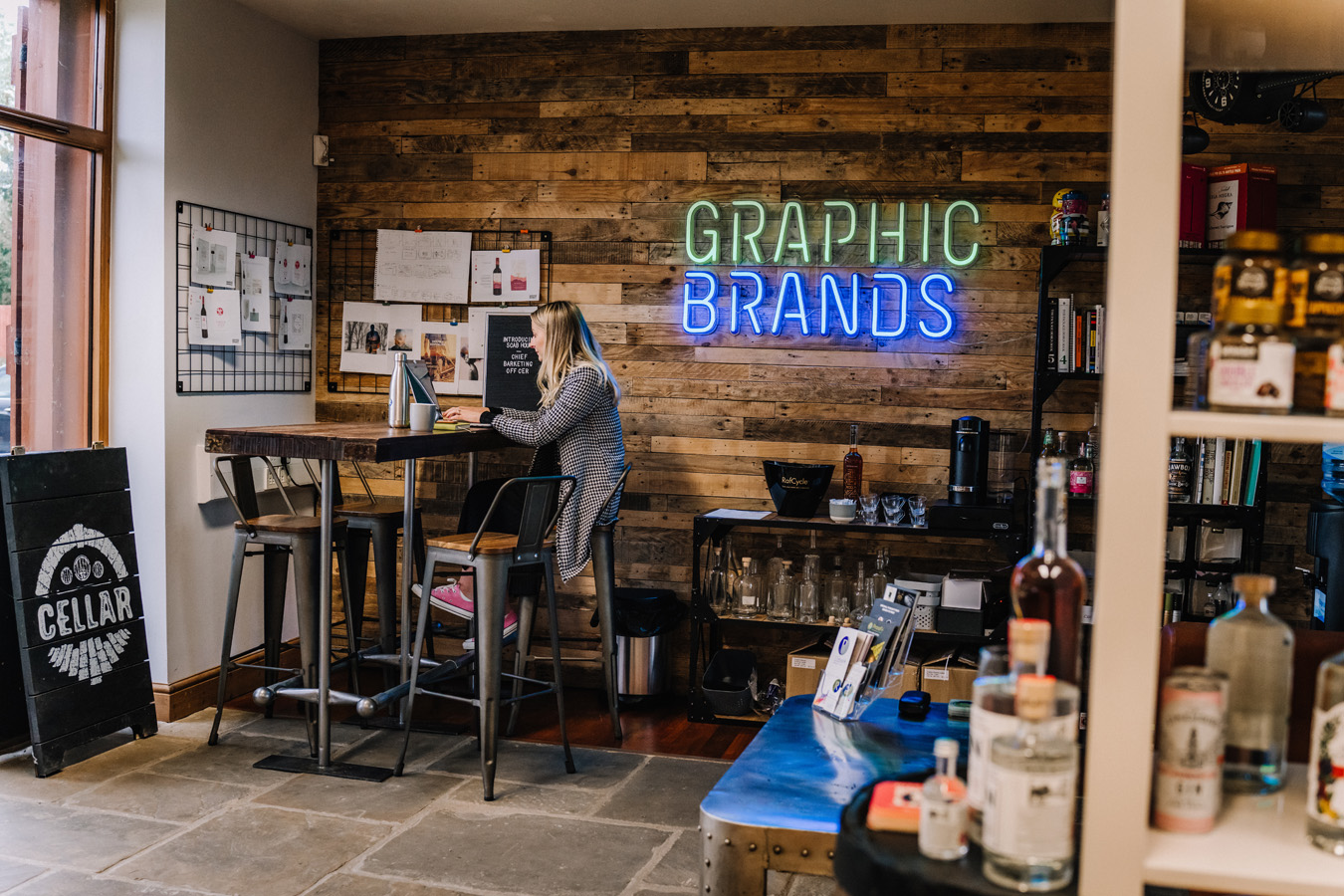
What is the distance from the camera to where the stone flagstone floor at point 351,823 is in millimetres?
2969

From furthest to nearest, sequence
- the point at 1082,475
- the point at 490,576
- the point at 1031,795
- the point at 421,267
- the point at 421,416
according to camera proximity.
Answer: the point at 421,267, the point at 1082,475, the point at 421,416, the point at 490,576, the point at 1031,795

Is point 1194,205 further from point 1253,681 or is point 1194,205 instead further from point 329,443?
point 1253,681

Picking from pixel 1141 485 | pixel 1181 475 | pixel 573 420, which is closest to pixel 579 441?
pixel 573 420

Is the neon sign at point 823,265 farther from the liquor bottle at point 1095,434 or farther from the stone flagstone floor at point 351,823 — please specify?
the stone flagstone floor at point 351,823

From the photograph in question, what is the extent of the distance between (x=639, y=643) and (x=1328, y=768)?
361 centimetres

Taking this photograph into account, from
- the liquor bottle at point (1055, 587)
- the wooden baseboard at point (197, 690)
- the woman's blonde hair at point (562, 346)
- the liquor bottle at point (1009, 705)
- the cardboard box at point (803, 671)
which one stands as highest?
the woman's blonde hair at point (562, 346)

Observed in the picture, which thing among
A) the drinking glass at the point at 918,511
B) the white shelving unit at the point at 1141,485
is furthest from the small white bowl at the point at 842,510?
the white shelving unit at the point at 1141,485

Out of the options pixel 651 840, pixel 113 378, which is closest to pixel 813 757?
pixel 651 840

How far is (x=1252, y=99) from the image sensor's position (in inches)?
147

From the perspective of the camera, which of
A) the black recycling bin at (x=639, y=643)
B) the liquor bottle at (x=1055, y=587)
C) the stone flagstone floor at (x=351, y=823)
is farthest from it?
the black recycling bin at (x=639, y=643)

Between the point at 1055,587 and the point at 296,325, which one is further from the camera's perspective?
the point at 296,325

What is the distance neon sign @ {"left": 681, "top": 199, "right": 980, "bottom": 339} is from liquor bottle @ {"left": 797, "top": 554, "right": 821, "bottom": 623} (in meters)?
0.94

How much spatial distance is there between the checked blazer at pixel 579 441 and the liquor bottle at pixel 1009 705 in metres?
2.96

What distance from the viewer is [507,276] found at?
16.4 ft
